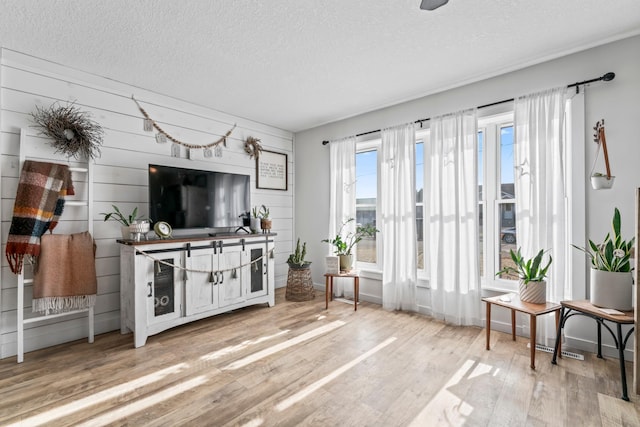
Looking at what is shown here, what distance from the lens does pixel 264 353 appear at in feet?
8.24

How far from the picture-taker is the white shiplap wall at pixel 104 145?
2.52m

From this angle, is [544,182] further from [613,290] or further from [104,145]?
[104,145]

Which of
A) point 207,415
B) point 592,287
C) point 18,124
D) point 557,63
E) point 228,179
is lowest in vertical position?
point 207,415

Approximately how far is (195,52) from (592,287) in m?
3.60

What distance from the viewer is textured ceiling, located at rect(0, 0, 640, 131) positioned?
2.01m

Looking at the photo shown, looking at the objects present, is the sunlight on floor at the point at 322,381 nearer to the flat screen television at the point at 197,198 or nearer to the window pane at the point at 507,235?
the window pane at the point at 507,235

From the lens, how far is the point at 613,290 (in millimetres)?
2096

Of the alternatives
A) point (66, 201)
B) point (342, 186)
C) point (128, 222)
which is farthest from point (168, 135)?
point (342, 186)

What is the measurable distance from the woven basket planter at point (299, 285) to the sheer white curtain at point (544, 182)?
2.48 m

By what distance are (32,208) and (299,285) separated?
2785 mm

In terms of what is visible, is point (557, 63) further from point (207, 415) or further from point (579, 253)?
point (207, 415)

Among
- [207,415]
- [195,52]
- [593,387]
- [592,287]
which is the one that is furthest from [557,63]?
[207,415]

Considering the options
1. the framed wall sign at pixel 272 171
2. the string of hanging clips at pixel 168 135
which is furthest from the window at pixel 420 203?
the string of hanging clips at pixel 168 135

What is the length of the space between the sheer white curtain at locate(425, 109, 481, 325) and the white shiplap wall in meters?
2.62
